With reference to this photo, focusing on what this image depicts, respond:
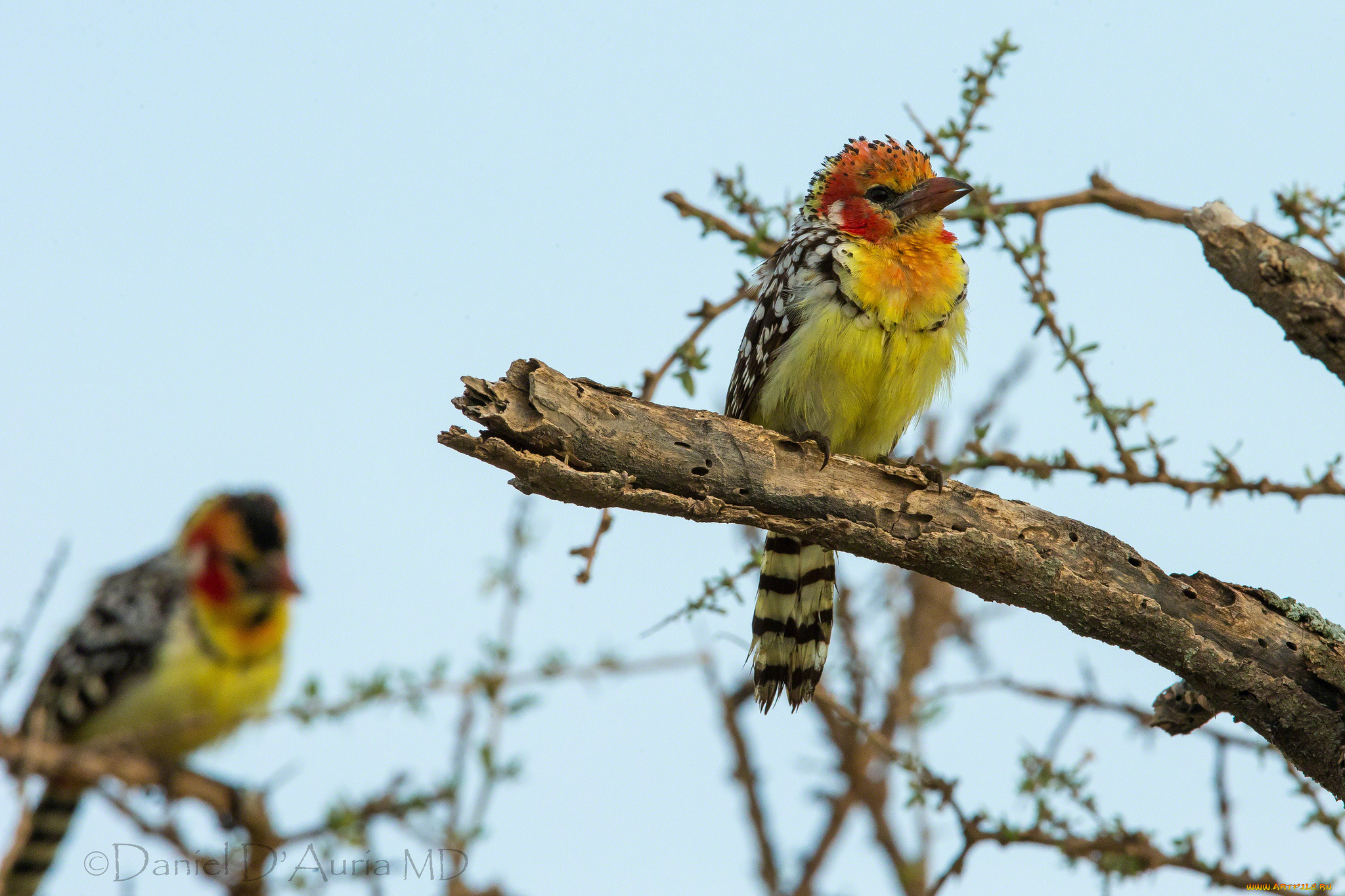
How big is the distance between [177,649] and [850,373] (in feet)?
7.74

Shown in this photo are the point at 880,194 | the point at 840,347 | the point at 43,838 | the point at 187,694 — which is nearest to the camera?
the point at 43,838

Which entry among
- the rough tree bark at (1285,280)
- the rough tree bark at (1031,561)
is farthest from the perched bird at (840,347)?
the rough tree bark at (1285,280)

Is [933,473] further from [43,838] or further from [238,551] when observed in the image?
[43,838]

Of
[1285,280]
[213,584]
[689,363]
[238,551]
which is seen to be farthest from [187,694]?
[1285,280]

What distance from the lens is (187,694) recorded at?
340cm

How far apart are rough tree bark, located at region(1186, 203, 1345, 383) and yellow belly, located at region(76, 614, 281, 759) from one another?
318cm

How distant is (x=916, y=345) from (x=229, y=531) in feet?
7.95

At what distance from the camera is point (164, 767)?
8.66 ft

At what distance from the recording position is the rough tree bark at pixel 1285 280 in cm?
351

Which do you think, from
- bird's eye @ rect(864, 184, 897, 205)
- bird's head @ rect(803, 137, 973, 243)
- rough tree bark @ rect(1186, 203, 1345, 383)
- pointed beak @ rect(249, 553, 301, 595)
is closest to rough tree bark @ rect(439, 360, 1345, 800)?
rough tree bark @ rect(1186, 203, 1345, 383)

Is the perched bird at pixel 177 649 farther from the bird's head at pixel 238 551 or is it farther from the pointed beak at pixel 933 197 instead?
the pointed beak at pixel 933 197

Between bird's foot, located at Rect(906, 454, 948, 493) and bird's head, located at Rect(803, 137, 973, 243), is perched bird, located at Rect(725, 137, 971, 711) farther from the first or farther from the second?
bird's foot, located at Rect(906, 454, 948, 493)

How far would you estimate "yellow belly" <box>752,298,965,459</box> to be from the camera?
4141 millimetres

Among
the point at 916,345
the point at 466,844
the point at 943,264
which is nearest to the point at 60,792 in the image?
the point at 466,844
